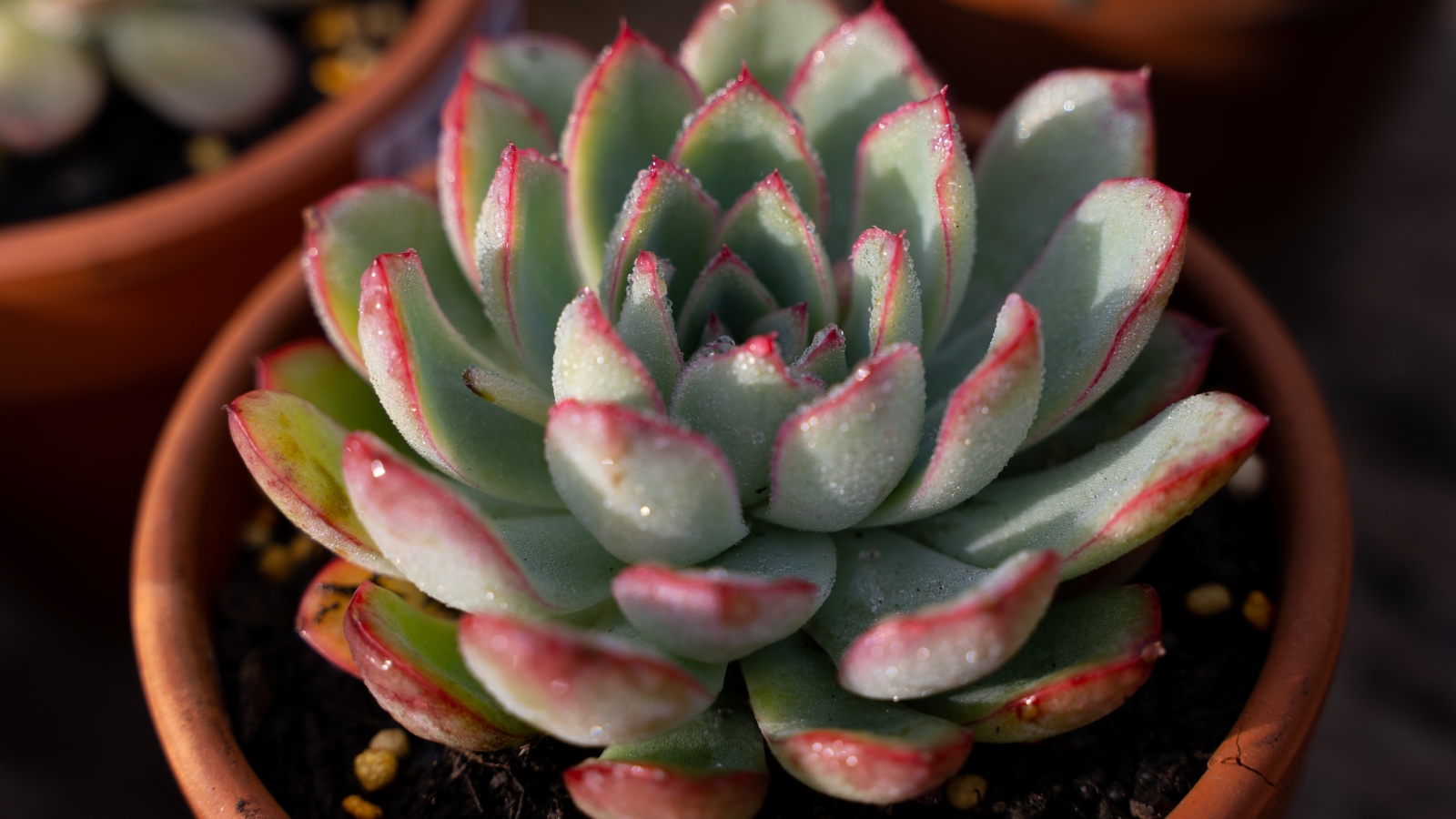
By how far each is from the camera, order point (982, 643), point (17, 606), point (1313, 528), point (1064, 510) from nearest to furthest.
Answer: point (982, 643)
point (1064, 510)
point (1313, 528)
point (17, 606)

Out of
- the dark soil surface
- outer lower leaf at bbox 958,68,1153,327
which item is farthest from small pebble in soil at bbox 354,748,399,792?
outer lower leaf at bbox 958,68,1153,327

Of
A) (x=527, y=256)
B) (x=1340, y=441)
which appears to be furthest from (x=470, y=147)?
(x=1340, y=441)

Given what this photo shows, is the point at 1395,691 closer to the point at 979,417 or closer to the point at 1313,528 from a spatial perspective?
the point at 1313,528

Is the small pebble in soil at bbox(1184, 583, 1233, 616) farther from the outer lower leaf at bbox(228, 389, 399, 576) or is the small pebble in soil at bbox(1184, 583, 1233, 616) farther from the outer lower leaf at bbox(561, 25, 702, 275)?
the outer lower leaf at bbox(228, 389, 399, 576)

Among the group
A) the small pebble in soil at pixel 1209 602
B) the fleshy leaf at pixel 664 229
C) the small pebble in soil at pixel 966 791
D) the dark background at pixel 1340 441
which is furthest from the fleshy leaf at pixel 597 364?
the dark background at pixel 1340 441

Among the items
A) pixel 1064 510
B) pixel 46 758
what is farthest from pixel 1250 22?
pixel 46 758

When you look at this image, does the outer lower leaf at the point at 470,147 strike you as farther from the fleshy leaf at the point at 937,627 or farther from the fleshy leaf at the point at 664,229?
the fleshy leaf at the point at 937,627

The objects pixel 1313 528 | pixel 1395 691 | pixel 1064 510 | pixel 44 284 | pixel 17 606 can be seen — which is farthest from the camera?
pixel 17 606
